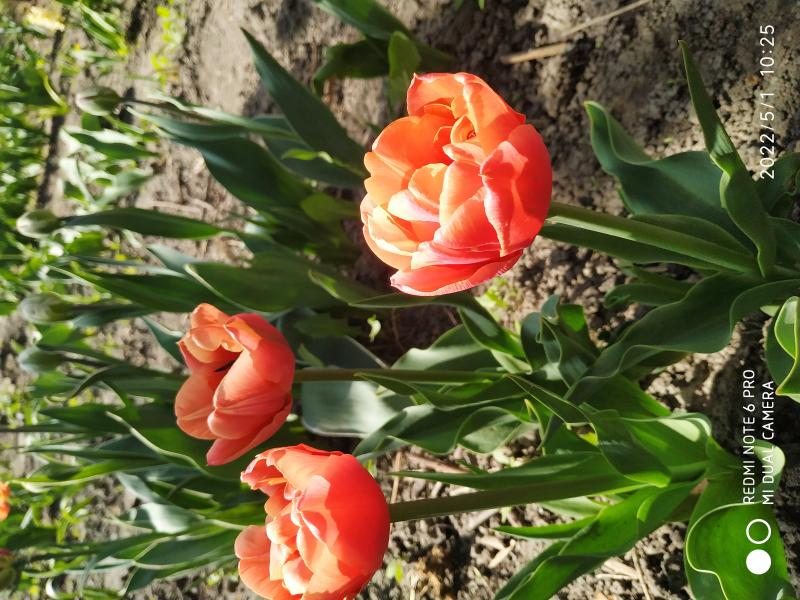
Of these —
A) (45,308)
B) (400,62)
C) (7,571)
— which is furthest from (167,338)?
(400,62)

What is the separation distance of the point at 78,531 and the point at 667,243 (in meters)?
2.56

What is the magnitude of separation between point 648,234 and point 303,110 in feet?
3.23

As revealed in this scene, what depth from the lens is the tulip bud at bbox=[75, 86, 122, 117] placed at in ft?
5.60

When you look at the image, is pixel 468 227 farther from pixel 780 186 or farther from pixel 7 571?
pixel 7 571

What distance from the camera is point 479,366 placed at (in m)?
1.34

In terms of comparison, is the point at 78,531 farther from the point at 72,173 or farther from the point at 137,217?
the point at 137,217

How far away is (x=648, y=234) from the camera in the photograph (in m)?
0.78

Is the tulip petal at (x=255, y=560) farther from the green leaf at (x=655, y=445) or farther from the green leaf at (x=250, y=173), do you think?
the green leaf at (x=250, y=173)

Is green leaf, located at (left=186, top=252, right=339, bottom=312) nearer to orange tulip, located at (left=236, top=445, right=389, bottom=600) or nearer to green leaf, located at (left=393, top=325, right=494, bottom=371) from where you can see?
green leaf, located at (left=393, top=325, right=494, bottom=371)

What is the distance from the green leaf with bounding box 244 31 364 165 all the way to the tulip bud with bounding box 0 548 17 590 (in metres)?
1.26

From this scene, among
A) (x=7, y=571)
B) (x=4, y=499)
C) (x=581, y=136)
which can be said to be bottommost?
(x=4, y=499)

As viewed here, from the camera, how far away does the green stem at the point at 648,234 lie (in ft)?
2.45

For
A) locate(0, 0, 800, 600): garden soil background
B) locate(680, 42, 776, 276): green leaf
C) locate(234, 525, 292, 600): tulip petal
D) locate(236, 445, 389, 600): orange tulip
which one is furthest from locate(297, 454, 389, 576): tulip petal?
locate(0, 0, 800, 600): garden soil background

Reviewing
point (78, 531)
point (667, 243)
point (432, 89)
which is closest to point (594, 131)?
point (667, 243)
